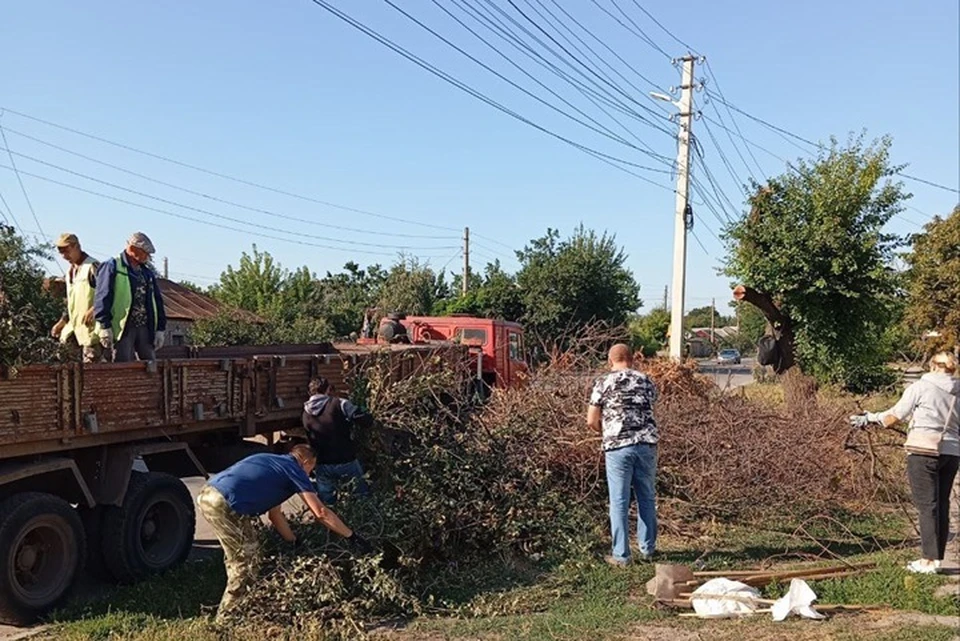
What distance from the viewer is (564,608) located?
554 cm

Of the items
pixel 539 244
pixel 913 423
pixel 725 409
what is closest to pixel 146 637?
pixel 913 423

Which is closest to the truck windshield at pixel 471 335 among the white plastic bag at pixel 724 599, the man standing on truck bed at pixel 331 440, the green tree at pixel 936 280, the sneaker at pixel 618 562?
the man standing on truck bed at pixel 331 440

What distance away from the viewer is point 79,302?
7047mm

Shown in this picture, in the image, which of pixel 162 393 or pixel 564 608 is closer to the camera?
pixel 564 608

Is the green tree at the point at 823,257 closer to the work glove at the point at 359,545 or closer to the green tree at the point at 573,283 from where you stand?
the work glove at the point at 359,545

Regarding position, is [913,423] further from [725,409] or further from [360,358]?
[360,358]

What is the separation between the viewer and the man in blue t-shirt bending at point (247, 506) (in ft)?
17.9

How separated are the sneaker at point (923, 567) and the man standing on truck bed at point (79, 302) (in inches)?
250

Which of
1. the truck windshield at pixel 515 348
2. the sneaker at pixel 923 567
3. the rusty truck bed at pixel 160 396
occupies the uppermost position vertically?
the truck windshield at pixel 515 348

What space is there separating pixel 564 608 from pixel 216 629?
2180 mm

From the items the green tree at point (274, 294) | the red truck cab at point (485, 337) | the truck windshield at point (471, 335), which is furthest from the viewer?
the green tree at point (274, 294)

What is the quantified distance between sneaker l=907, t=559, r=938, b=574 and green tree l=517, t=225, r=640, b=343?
24995 mm

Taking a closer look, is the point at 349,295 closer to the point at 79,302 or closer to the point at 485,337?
the point at 485,337

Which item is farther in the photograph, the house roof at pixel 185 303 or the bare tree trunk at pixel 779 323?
the house roof at pixel 185 303
